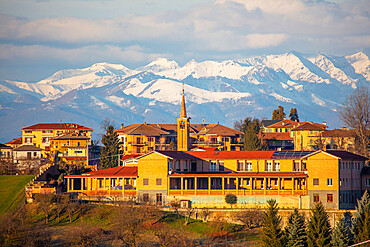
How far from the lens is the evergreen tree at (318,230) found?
6450 cm

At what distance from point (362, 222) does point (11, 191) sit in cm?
4238

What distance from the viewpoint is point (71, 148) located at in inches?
4983

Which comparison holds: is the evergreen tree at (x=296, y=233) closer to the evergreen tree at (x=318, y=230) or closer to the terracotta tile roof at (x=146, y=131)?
the evergreen tree at (x=318, y=230)

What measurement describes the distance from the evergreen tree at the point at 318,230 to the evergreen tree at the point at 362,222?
2650 mm

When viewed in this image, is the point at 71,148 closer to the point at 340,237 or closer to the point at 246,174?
the point at 246,174

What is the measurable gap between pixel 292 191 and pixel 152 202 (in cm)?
1624

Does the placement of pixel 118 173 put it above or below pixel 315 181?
above

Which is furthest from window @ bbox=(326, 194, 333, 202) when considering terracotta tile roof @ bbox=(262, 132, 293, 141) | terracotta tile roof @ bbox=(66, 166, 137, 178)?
terracotta tile roof @ bbox=(262, 132, 293, 141)

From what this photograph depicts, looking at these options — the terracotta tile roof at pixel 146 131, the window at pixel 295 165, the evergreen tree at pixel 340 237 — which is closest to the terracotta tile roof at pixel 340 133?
the window at pixel 295 165

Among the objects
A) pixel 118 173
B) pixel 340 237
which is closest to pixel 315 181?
pixel 340 237

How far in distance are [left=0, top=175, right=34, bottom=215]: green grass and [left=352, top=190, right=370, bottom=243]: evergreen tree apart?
119 ft

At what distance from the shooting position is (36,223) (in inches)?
2813

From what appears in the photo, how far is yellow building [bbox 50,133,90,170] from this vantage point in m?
121

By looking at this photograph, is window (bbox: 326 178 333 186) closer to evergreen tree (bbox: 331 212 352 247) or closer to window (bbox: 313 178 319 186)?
window (bbox: 313 178 319 186)
